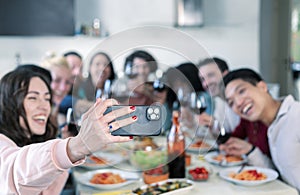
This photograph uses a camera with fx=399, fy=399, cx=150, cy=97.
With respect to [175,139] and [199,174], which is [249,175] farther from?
[175,139]

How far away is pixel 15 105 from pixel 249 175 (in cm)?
77

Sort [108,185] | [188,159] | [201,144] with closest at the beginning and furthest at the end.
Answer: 1. [201,144]
2. [108,185]
3. [188,159]

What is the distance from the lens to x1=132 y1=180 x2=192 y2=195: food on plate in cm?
119

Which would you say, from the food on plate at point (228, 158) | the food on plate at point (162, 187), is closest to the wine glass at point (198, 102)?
the food on plate at point (162, 187)

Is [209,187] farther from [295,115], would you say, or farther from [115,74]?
[115,74]

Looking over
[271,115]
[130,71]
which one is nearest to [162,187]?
[130,71]

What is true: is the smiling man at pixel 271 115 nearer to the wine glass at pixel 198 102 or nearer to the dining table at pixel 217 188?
the dining table at pixel 217 188

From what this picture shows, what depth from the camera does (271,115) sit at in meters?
1.48

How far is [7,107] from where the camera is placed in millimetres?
1176

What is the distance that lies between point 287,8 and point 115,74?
3.51 meters

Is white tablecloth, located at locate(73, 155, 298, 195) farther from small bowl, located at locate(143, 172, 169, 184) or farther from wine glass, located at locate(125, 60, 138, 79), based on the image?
wine glass, located at locate(125, 60, 138, 79)

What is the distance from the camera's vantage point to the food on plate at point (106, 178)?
129cm

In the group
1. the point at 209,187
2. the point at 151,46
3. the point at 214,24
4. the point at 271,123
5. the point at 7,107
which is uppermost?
the point at 214,24

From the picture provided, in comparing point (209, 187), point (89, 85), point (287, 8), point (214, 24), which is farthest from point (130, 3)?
point (89, 85)
